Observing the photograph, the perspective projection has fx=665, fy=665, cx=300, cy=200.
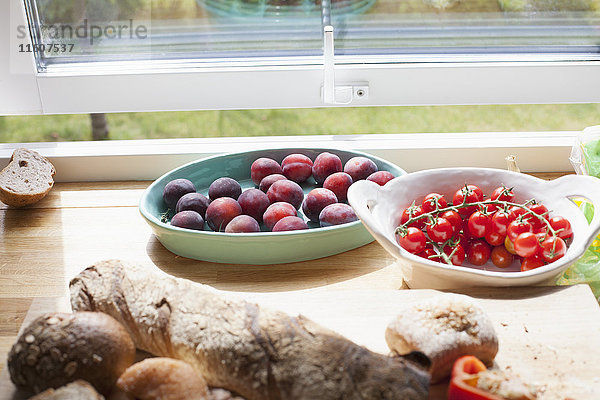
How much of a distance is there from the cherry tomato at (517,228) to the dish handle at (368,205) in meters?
0.19

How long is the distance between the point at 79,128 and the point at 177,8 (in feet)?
4.82

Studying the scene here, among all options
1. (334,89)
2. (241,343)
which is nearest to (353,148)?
(334,89)

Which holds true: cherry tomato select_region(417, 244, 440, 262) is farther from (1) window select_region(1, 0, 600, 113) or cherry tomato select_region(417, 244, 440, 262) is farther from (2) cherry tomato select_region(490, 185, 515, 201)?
(1) window select_region(1, 0, 600, 113)

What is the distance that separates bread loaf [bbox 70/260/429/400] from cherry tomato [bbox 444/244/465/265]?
11.7 inches

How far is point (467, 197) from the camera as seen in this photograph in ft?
3.42

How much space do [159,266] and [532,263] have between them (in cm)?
59

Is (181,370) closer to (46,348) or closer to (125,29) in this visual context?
(46,348)

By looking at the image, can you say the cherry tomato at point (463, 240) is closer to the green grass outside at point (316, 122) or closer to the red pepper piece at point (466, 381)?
the red pepper piece at point (466, 381)

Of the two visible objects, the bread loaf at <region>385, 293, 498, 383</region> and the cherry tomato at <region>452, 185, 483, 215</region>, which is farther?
the cherry tomato at <region>452, 185, 483, 215</region>

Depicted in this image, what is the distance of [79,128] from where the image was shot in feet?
9.19

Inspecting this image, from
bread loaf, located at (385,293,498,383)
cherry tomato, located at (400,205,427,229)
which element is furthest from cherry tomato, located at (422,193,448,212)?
bread loaf, located at (385,293,498,383)

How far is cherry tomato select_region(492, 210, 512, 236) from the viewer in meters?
1.00

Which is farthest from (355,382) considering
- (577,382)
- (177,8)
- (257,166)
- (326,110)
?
(326,110)

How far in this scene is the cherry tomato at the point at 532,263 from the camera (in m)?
0.97
